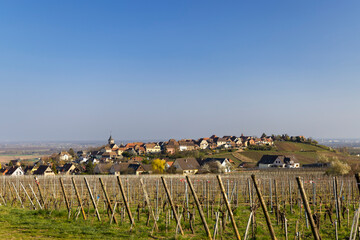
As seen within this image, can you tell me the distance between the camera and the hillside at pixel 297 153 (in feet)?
295

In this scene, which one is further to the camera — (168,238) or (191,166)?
(191,166)

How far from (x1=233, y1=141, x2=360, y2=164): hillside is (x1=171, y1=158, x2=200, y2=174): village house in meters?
20.8

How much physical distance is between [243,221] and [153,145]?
430 feet

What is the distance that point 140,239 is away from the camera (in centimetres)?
1097

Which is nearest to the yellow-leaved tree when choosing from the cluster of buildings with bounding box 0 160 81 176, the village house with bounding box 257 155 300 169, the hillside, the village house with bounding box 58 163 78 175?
the cluster of buildings with bounding box 0 160 81 176

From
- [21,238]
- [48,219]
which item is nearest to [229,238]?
[21,238]

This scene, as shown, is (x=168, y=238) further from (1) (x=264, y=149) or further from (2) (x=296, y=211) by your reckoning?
(1) (x=264, y=149)

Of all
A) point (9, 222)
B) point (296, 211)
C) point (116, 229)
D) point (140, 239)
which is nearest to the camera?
point (140, 239)

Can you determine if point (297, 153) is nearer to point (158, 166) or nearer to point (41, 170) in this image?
point (158, 166)

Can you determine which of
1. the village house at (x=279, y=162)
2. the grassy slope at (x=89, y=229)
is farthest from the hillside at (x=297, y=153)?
the grassy slope at (x=89, y=229)

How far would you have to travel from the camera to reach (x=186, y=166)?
2982 inches

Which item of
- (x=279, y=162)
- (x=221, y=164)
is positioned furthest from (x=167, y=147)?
(x=279, y=162)

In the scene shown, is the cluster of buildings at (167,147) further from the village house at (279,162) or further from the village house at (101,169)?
the village house at (279,162)

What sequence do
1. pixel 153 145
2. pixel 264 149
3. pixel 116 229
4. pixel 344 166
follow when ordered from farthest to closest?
pixel 153 145 → pixel 264 149 → pixel 344 166 → pixel 116 229
